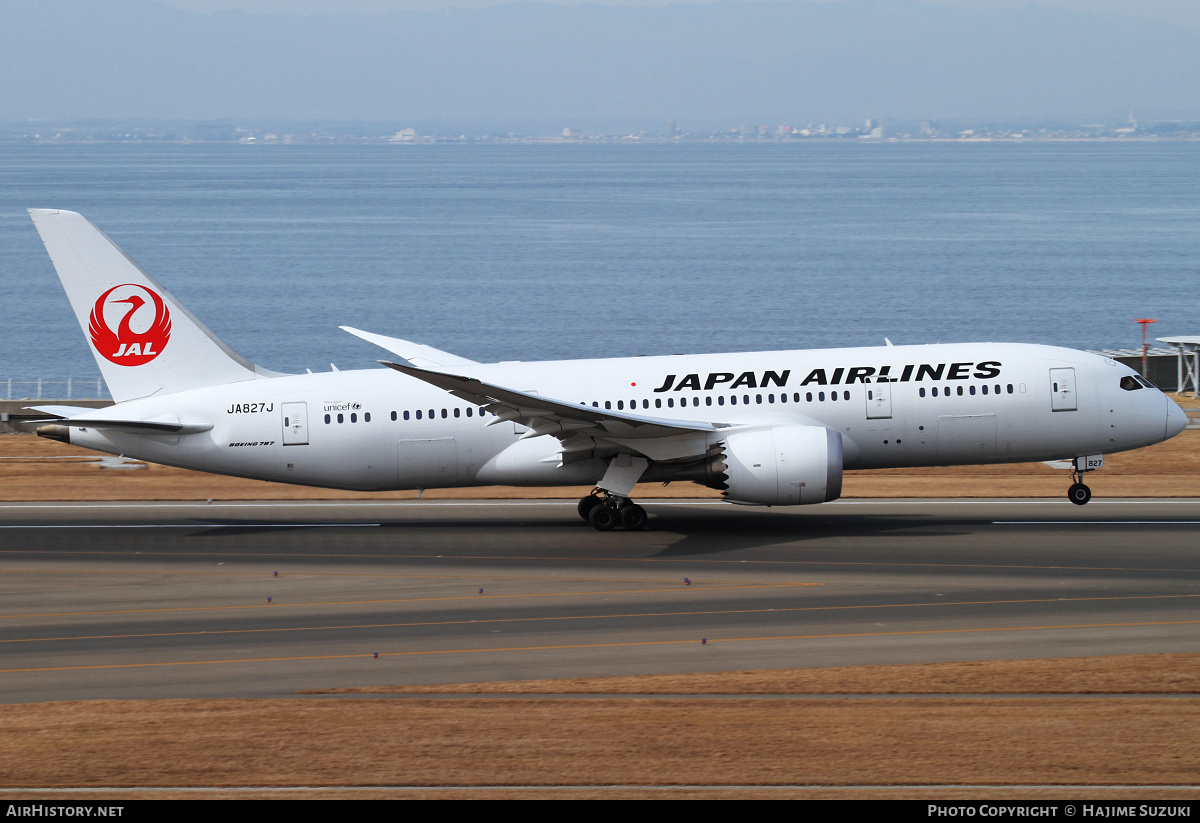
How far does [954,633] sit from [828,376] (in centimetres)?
1073

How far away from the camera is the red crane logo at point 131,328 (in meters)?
33.2

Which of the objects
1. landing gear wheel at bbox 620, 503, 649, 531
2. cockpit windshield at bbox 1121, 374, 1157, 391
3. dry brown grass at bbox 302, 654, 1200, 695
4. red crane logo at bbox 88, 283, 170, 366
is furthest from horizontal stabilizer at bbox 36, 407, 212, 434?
cockpit windshield at bbox 1121, 374, 1157, 391

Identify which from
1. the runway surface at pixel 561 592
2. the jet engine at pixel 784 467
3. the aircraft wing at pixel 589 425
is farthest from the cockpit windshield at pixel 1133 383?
the aircraft wing at pixel 589 425

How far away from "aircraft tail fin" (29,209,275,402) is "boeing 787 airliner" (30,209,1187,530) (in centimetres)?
4

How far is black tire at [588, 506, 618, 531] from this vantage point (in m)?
32.2

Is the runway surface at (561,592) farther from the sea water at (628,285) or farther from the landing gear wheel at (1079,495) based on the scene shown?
the sea water at (628,285)

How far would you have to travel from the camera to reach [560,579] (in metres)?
27.3

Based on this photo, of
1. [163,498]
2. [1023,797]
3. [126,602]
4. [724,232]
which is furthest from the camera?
[724,232]

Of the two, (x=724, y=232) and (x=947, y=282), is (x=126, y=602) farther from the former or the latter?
(x=724, y=232)

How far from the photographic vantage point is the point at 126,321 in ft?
109

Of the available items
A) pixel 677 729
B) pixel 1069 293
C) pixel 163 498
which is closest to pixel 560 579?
pixel 677 729

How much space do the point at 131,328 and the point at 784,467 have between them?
17.4 metres

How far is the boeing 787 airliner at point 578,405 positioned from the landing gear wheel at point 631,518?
0.12ft

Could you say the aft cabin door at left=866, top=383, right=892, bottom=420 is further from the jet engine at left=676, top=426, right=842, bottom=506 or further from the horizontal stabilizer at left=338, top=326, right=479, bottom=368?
the horizontal stabilizer at left=338, top=326, right=479, bottom=368
